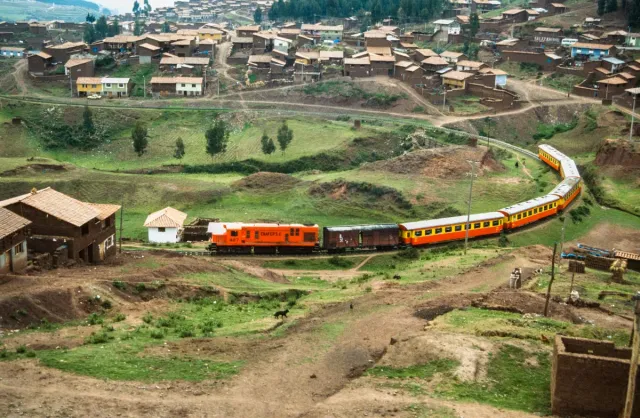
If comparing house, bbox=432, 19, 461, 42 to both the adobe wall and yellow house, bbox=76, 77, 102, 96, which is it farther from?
the adobe wall

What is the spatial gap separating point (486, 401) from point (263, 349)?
30.2ft

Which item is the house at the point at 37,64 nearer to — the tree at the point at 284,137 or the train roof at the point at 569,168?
the tree at the point at 284,137

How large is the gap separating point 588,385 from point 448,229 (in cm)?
3568

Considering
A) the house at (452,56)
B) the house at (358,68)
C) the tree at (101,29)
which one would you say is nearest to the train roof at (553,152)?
the house at (452,56)

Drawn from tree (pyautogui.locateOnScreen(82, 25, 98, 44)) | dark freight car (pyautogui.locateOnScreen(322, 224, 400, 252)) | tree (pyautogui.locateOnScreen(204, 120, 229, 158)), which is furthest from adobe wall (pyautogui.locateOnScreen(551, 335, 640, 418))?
tree (pyautogui.locateOnScreen(82, 25, 98, 44))

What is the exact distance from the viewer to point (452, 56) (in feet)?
401

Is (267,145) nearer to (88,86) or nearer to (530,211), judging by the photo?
(530,211)

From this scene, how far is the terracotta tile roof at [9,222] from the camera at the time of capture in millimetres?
36219

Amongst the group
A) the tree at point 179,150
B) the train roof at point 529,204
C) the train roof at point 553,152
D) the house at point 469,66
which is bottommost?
the tree at point 179,150

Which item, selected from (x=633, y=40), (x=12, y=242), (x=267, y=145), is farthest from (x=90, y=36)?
(x=12, y=242)

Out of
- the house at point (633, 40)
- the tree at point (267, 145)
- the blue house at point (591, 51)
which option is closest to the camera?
the tree at point (267, 145)

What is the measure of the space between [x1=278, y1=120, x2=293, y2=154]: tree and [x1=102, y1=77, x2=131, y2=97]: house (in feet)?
109

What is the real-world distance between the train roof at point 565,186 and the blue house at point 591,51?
172 feet

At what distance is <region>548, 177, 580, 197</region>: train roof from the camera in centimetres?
6662
